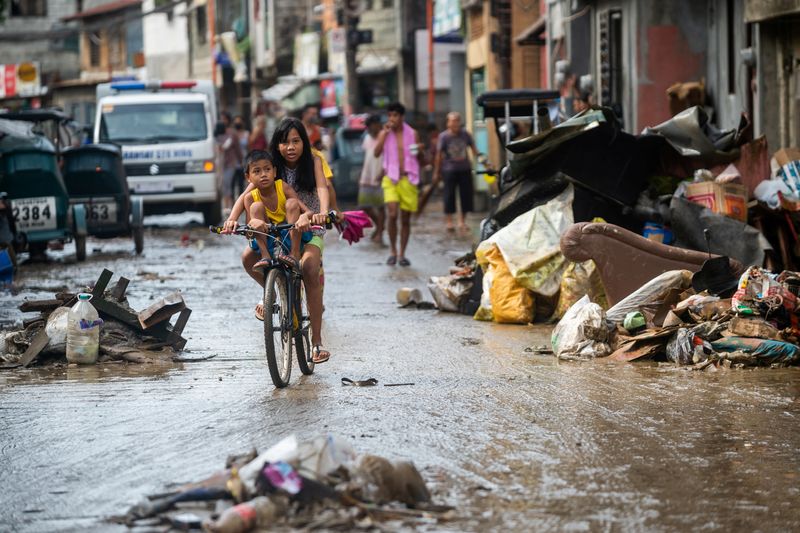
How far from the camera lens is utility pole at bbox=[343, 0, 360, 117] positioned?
31.4 metres

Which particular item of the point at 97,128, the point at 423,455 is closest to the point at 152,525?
the point at 423,455

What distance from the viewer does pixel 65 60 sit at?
248 ft

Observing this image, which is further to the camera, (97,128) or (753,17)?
(97,128)

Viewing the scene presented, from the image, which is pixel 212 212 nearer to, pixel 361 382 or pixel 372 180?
pixel 372 180

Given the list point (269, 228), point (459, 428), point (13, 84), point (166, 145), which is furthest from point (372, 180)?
point (13, 84)

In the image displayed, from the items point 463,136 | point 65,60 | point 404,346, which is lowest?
point 404,346

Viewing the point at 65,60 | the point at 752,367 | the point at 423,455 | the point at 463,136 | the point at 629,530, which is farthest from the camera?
the point at 65,60

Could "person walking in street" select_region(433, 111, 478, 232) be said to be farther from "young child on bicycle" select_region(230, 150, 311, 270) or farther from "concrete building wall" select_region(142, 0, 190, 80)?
"concrete building wall" select_region(142, 0, 190, 80)

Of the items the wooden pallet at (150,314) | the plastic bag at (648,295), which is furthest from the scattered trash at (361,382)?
the plastic bag at (648,295)

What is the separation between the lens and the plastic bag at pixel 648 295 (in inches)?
388

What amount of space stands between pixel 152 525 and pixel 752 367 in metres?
4.72

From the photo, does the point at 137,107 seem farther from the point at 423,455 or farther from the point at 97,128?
the point at 423,455

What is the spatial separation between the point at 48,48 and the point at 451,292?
67.3 m

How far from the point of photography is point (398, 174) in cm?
1670
